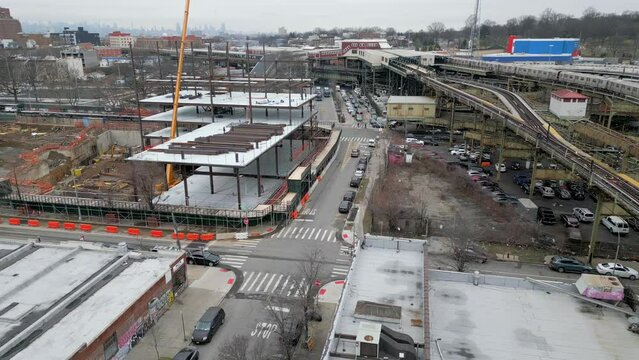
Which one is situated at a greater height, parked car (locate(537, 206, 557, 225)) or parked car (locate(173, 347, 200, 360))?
parked car (locate(537, 206, 557, 225))

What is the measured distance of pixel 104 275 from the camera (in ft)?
83.5

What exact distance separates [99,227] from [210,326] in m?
20.3

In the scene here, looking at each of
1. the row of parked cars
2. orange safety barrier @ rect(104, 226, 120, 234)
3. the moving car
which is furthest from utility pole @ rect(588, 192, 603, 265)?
orange safety barrier @ rect(104, 226, 120, 234)

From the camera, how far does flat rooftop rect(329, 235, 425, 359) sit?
16.0m

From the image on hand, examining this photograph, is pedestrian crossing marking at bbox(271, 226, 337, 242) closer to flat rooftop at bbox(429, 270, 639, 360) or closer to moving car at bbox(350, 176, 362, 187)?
moving car at bbox(350, 176, 362, 187)

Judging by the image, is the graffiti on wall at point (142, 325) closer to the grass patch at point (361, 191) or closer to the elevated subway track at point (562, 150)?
the grass patch at point (361, 191)

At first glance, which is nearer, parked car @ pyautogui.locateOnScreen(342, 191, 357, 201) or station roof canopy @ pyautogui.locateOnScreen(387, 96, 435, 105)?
parked car @ pyautogui.locateOnScreen(342, 191, 357, 201)

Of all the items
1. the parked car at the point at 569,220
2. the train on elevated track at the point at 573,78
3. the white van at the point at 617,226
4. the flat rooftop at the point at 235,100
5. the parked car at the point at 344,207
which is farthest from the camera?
the flat rooftop at the point at 235,100

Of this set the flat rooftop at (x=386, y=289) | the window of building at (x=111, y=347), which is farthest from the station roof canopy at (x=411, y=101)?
the window of building at (x=111, y=347)

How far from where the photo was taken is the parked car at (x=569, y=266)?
29.6 metres

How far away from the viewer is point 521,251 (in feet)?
108

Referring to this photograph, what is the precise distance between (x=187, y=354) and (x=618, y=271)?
1085 inches

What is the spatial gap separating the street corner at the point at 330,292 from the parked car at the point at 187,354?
27.4ft

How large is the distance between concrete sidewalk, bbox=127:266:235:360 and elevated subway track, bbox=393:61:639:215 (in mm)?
26127
